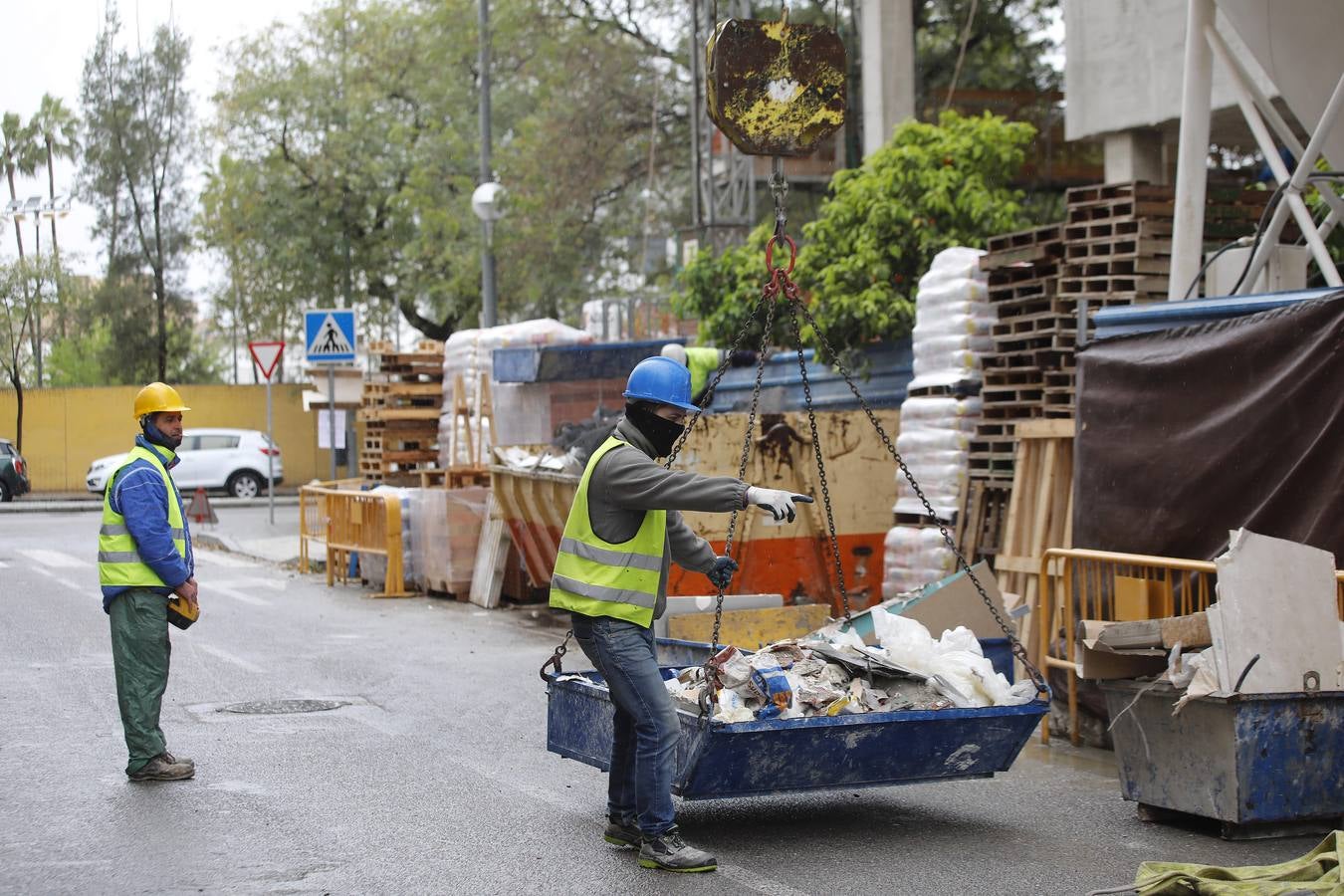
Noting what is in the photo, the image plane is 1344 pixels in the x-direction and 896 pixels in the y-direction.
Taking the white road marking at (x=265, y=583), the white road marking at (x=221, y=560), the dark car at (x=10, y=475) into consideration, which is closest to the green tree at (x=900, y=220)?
the white road marking at (x=265, y=583)

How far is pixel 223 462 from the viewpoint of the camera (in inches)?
1442

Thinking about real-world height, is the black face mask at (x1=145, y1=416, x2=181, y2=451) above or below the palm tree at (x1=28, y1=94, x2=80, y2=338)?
below

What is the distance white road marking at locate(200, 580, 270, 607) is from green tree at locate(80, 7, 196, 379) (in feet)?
90.0

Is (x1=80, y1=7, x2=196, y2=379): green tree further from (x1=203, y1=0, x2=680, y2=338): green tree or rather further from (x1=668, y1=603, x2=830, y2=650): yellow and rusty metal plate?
(x1=668, y1=603, x2=830, y2=650): yellow and rusty metal plate

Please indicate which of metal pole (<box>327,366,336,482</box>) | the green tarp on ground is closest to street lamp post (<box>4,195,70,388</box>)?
metal pole (<box>327,366,336,482</box>)

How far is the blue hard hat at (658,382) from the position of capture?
21.9 ft

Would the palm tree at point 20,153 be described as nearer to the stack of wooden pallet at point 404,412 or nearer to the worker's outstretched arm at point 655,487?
the stack of wooden pallet at point 404,412

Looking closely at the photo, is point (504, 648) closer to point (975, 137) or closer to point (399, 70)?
point (975, 137)

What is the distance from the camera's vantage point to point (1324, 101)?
519 inches

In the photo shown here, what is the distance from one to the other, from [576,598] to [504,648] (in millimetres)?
6839

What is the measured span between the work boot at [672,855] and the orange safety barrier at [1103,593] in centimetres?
321

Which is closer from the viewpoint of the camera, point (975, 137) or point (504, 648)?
point (504, 648)

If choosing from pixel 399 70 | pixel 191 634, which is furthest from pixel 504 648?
pixel 399 70

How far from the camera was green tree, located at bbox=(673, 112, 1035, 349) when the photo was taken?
1669 centimetres
